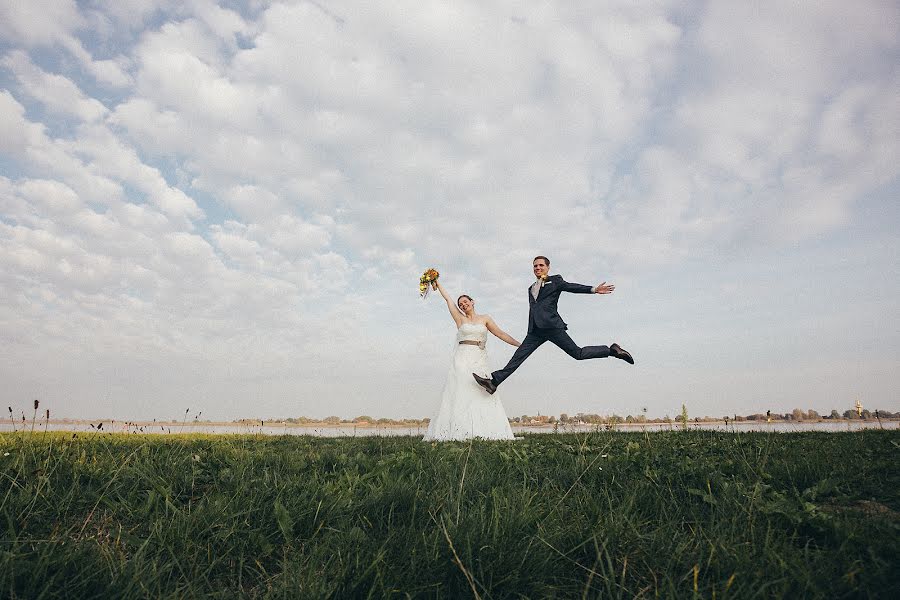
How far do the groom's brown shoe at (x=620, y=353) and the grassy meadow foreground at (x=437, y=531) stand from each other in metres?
6.43

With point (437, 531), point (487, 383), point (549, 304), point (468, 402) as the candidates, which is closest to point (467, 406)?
point (468, 402)

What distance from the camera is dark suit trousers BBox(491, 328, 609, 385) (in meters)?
11.4

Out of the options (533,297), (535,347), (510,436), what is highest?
(533,297)

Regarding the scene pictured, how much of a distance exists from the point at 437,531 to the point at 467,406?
9.56 metres

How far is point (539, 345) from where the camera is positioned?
11781 mm

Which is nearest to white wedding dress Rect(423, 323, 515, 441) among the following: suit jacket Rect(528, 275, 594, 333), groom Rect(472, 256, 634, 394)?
groom Rect(472, 256, 634, 394)

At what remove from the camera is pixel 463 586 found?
2314mm

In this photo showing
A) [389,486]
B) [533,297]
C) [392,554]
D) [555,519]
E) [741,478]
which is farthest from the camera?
[533,297]

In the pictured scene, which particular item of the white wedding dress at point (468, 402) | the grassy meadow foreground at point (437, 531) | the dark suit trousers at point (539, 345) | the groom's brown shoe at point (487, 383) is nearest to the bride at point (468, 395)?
the white wedding dress at point (468, 402)

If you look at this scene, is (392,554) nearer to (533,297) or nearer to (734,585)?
(734,585)

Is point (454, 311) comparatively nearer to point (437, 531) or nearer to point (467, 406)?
point (467, 406)

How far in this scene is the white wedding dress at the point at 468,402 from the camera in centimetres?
1195

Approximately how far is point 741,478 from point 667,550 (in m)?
2.09

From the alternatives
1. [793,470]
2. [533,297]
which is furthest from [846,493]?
[533,297]
